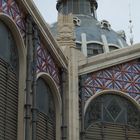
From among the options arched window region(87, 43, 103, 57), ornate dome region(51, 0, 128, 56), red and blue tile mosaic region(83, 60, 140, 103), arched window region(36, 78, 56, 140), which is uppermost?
ornate dome region(51, 0, 128, 56)

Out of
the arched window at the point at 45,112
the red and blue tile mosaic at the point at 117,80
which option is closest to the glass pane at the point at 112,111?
the red and blue tile mosaic at the point at 117,80

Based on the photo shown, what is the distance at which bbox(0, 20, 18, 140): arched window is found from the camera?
1805 cm

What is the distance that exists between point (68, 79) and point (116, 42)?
1870cm

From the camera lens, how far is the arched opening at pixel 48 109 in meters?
21.0

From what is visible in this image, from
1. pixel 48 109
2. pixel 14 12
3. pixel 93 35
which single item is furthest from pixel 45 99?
pixel 93 35

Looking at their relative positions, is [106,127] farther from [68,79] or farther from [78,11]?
[78,11]

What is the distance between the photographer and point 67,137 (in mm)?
22453

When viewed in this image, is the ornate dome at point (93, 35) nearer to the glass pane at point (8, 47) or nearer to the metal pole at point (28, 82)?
the metal pole at point (28, 82)

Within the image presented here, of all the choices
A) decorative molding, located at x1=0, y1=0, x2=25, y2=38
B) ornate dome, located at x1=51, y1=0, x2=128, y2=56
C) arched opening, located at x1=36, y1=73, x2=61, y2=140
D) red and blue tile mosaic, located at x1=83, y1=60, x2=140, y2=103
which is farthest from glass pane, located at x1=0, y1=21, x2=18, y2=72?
ornate dome, located at x1=51, y1=0, x2=128, y2=56

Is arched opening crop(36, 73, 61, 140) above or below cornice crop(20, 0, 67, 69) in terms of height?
below

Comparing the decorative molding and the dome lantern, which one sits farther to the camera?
A: the dome lantern

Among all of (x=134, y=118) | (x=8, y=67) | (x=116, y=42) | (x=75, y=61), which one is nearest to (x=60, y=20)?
(x=75, y=61)

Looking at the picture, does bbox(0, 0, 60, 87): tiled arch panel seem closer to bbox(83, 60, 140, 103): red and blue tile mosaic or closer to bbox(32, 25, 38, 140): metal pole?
bbox(32, 25, 38, 140): metal pole

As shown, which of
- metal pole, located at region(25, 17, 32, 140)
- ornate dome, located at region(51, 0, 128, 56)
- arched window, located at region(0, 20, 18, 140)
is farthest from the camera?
ornate dome, located at region(51, 0, 128, 56)
